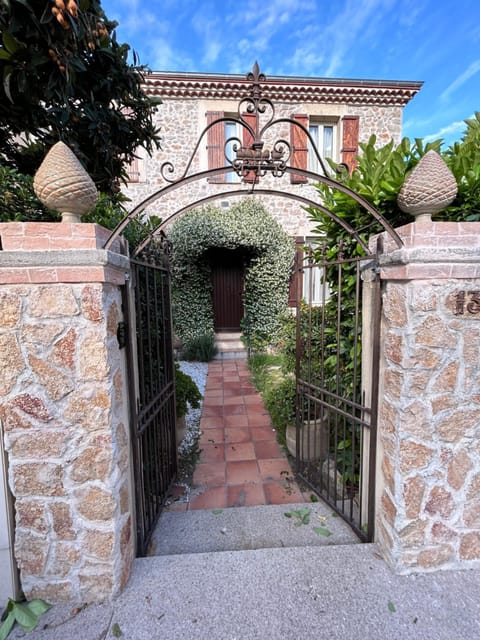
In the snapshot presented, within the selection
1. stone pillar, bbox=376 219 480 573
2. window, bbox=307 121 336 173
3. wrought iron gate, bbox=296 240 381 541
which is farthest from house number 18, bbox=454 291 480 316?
window, bbox=307 121 336 173

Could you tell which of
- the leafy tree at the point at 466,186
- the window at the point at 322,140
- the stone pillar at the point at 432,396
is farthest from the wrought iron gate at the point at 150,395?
the window at the point at 322,140

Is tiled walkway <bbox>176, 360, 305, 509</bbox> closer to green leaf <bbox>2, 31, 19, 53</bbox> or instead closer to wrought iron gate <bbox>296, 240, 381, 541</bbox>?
wrought iron gate <bbox>296, 240, 381, 541</bbox>

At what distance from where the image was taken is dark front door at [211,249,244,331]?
6777 mm

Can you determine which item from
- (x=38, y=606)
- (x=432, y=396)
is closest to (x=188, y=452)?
(x=38, y=606)

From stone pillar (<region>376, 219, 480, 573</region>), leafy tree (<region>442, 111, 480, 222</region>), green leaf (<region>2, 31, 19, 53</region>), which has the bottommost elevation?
stone pillar (<region>376, 219, 480, 573</region>)

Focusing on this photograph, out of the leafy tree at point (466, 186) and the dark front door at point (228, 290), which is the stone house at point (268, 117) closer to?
the dark front door at point (228, 290)

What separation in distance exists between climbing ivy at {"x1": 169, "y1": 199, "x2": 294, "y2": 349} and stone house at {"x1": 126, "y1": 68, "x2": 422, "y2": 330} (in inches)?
19.6

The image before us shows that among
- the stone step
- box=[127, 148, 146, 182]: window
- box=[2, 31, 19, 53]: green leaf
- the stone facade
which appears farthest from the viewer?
the stone step

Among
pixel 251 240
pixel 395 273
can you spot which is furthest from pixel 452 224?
pixel 251 240

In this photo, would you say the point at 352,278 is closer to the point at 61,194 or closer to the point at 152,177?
the point at 61,194

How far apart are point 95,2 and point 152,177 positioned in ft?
15.3

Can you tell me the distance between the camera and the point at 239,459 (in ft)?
8.91

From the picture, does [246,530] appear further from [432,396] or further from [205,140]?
[205,140]

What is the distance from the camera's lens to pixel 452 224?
1336 millimetres
